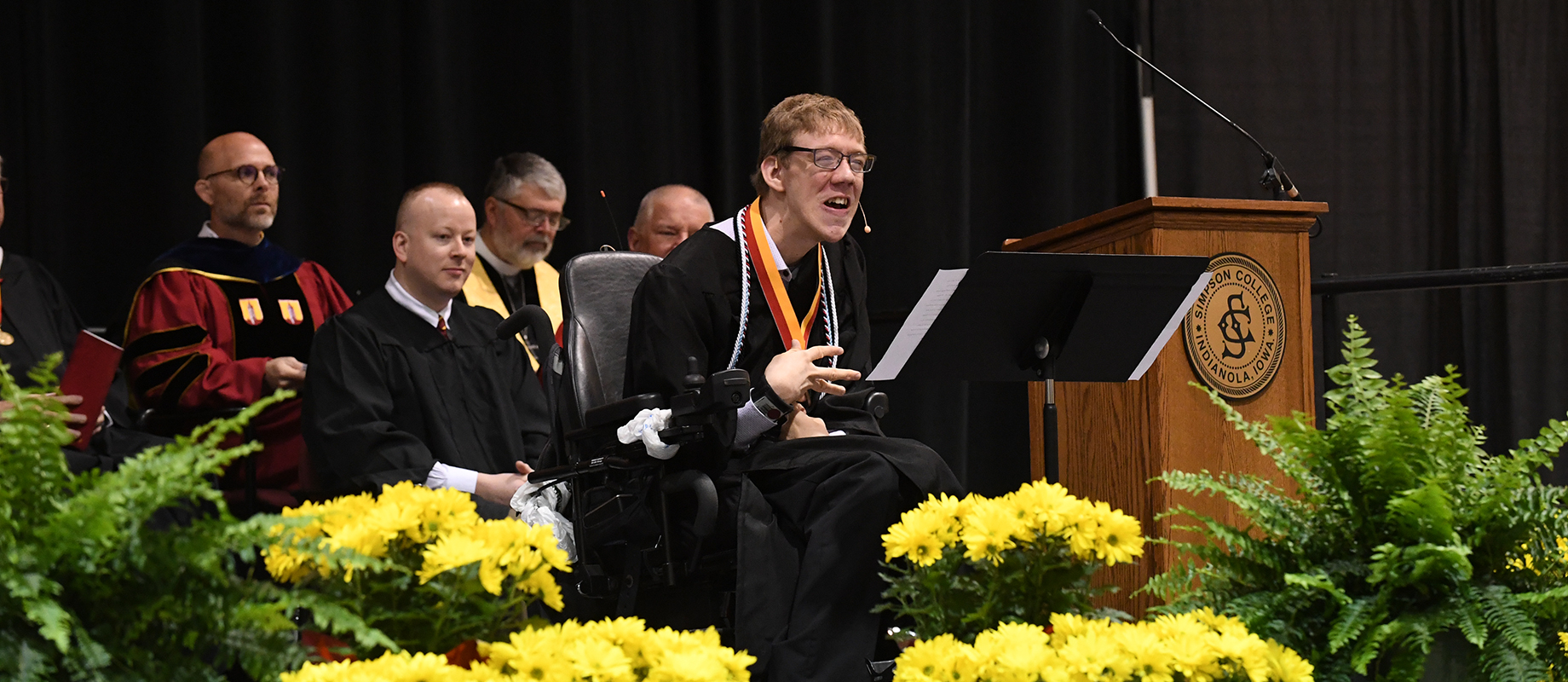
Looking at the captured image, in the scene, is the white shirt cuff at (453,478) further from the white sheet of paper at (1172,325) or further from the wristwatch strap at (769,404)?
the white sheet of paper at (1172,325)

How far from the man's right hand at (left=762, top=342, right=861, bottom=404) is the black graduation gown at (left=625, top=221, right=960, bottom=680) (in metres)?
0.12

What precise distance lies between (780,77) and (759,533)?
2986 mm

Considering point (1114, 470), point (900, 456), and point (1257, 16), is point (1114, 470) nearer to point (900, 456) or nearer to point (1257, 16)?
point (900, 456)

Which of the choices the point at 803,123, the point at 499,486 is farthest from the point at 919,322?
the point at 499,486

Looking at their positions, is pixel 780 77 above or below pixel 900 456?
above

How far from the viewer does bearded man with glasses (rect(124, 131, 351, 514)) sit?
3.66 metres

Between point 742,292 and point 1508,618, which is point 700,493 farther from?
point 1508,618

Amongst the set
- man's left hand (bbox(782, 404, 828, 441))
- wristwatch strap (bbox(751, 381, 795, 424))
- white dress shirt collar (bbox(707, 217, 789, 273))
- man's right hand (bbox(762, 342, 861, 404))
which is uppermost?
white dress shirt collar (bbox(707, 217, 789, 273))

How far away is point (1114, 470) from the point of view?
3293mm

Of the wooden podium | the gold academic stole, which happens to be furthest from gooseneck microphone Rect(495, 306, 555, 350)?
the wooden podium

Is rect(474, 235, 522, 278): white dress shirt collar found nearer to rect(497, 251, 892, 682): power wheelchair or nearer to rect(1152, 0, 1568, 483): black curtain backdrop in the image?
rect(497, 251, 892, 682): power wheelchair

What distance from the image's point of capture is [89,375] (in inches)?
118

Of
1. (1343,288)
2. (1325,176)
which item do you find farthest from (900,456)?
(1325,176)

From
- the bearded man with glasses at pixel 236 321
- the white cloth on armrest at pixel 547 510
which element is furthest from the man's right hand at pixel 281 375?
the white cloth on armrest at pixel 547 510
